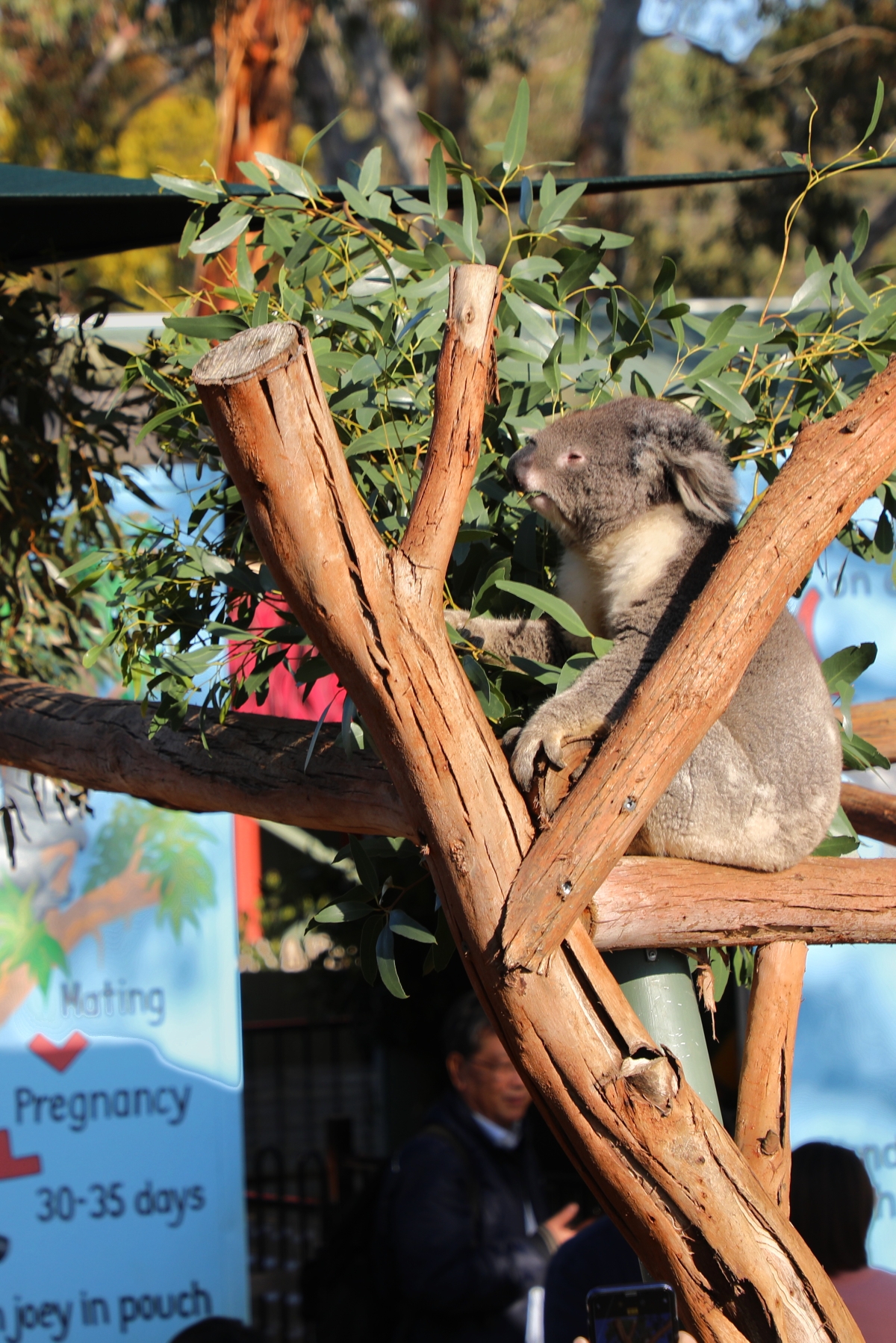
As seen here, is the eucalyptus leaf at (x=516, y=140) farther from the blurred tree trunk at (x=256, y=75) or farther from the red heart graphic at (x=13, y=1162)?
the blurred tree trunk at (x=256, y=75)

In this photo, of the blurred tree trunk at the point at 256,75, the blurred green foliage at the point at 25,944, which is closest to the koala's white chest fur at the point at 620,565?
the blurred green foliage at the point at 25,944

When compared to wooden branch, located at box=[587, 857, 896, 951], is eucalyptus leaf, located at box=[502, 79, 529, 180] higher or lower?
higher

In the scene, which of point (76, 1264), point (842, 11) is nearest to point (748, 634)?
point (76, 1264)

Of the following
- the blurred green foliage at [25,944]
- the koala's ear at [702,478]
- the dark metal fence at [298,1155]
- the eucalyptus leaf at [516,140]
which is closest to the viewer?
the eucalyptus leaf at [516,140]

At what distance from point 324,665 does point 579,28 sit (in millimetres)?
16741

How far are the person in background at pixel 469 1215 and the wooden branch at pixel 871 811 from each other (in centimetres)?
95

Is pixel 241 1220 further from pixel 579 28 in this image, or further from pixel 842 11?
pixel 579 28

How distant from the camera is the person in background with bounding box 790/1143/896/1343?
7.54 ft

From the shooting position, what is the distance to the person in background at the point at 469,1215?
2861 millimetres

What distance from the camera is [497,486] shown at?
1904mm

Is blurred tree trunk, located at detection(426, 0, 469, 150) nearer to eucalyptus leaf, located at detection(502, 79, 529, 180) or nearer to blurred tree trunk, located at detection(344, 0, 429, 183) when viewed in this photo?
blurred tree trunk, located at detection(344, 0, 429, 183)

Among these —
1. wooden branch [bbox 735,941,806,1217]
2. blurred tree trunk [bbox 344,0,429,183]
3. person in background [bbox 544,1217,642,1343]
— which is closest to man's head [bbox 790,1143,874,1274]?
person in background [bbox 544,1217,642,1343]

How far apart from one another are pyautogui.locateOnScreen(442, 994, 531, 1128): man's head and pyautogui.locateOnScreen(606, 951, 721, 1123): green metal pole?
1.62 meters

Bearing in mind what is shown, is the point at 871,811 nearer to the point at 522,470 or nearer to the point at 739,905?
the point at 739,905
